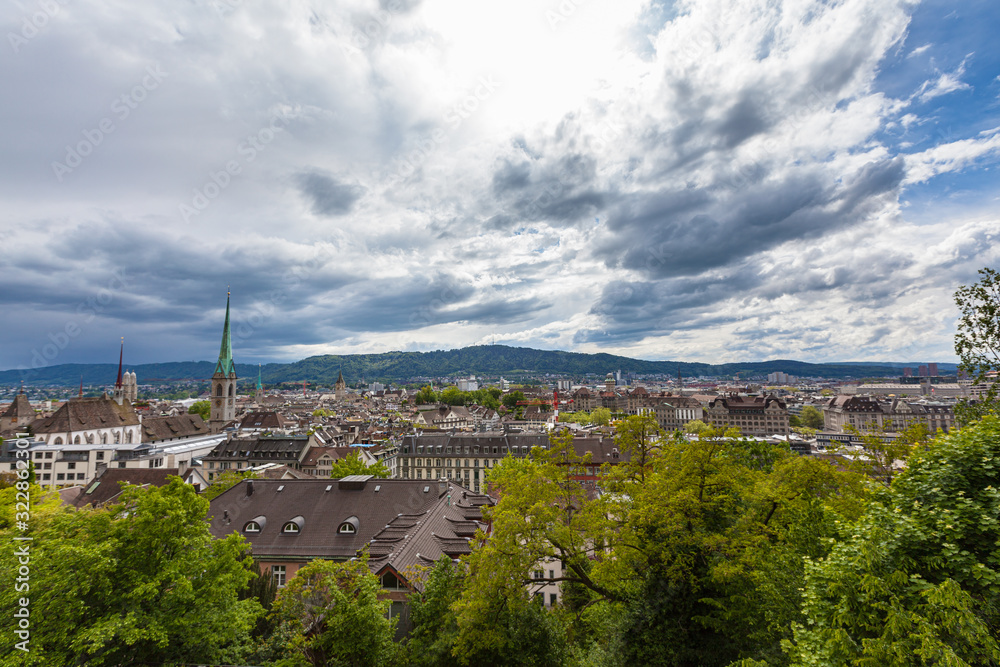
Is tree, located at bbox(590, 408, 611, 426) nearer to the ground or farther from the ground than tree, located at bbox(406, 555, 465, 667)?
nearer to the ground

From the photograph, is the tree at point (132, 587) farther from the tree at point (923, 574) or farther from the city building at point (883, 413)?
the city building at point (883, 413)

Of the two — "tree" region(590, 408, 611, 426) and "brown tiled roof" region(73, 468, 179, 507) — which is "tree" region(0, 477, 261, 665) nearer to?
"brown tiled roof" region(73, 468, 179, 507)

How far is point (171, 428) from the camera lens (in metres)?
107

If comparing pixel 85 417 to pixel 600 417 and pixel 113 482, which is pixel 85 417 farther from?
pixel 600 417

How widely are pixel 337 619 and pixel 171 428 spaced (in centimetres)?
11955

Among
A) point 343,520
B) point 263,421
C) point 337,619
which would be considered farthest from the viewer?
point 263,421

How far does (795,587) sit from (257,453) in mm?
80652

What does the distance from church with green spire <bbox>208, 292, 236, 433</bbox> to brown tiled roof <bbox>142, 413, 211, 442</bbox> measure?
16.2ft

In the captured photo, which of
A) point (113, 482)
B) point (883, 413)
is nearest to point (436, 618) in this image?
point (113, 482)

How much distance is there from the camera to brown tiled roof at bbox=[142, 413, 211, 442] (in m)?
100

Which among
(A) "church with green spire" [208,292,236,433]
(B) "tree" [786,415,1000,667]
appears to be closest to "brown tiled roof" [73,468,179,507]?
(B) "tree" [786,415,1000,667]

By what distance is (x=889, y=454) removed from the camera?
16047mm

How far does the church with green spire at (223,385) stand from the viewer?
122m

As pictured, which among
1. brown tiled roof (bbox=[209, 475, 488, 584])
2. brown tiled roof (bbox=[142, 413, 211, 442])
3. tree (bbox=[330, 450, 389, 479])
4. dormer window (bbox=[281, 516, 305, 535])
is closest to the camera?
brown tiled roof (bbox=[209, 475, 488, 584])
